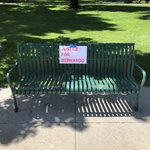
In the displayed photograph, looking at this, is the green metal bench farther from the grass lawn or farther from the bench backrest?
the grass lawn

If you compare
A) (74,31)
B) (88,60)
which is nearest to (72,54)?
(88,60)

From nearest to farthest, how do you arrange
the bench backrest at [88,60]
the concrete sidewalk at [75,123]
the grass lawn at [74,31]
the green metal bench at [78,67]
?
the concrete sidewalk at [75,123]
the green metal bench at [78,67]
the bench backrest at [88,60]
the grass lawn at [74,31]

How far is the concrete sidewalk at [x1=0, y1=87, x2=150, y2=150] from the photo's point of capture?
14.8 feet

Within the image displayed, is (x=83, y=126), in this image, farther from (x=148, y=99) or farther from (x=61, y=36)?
(x=61, y=36)

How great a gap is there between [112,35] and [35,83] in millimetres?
6762

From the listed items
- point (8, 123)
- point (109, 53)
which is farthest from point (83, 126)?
point (109, 53)

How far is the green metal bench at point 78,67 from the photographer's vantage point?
5.67m

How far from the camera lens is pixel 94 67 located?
235 inches

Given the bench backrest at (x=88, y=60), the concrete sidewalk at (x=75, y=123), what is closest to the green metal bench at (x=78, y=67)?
the bench backrest at (x=88, y=60)

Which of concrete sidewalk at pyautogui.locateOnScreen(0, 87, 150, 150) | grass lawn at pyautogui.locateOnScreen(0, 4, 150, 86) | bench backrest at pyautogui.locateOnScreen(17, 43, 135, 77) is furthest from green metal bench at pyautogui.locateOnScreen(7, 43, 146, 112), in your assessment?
grass lawn at pyautogui.locateOnScreen(0, 4, 150, 86)

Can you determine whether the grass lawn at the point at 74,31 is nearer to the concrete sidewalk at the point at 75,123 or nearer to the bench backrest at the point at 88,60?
the bench backrest at the point at 88,60

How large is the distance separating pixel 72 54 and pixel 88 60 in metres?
0.34

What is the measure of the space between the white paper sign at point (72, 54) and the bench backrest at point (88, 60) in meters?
0.09

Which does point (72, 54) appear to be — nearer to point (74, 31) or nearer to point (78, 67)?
point (78, 67)
